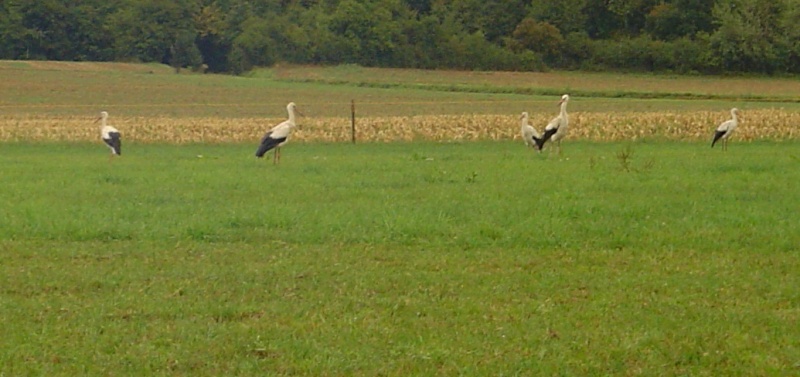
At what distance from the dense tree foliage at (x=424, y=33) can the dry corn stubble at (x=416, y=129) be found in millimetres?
46130

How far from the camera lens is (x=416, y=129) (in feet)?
111

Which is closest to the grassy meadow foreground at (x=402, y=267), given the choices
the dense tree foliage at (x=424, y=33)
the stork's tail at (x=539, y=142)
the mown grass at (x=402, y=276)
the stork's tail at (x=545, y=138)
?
the mown grass at (x=402, y=276)

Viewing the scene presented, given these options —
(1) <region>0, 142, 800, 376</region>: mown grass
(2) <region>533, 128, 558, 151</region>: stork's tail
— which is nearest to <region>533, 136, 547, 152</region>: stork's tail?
(2) <region>533, 128, 558, 151</region>: stork's tail

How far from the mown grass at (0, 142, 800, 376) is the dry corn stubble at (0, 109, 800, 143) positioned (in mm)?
16327

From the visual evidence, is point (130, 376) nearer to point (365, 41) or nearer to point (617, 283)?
point (617, 283)

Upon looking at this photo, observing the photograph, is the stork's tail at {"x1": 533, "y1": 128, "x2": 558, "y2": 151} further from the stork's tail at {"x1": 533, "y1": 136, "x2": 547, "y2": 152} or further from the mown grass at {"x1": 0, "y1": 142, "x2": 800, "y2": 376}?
the mown grass at {"x1": 0, "y1": 142, "x2": 800, "y2": 376}

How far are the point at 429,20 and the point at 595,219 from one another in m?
79.8

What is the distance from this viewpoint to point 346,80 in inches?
3147

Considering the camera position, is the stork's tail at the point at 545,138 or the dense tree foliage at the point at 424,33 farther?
the dense tree foliage at the point at 424,33

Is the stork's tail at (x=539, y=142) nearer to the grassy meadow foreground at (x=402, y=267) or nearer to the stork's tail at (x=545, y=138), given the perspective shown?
the stork's tail at (x=545, y=138)

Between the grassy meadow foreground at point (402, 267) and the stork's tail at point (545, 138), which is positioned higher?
the grassy meadow foreground at point (402, 267)

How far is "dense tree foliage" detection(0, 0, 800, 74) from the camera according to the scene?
81.2 metres

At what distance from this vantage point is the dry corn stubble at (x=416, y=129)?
107ft

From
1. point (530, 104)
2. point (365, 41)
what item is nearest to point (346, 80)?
point (365, 41)
